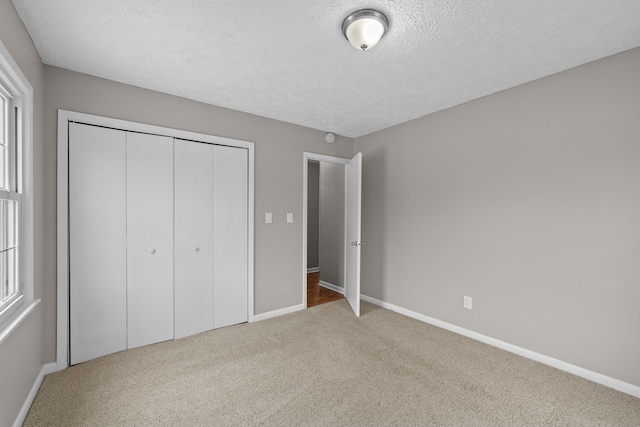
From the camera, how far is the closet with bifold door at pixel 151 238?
2334 millimetres

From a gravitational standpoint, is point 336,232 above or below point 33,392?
above

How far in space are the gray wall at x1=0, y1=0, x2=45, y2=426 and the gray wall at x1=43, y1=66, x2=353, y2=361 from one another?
10 centimetres

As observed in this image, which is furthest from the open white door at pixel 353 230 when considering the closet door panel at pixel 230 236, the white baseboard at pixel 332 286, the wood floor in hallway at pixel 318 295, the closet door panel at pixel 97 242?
the closet door panel at pixel 97 242

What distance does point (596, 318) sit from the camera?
2115mm

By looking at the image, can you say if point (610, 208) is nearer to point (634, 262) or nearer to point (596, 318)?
point (634, 262)

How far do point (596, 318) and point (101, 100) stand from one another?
171 inches

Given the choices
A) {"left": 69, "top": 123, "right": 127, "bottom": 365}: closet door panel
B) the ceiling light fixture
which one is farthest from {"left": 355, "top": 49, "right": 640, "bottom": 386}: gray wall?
{"left": 69, "top": 123, "right": 127, "bottom": 365}: closet door panel

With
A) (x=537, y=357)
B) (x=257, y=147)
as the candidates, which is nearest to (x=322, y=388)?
(x=537, y=357)

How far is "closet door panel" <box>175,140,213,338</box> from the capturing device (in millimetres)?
2785

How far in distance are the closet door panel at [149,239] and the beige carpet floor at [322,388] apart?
216mm

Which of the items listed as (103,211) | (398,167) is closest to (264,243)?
(103,211)

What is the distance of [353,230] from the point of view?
371 cm

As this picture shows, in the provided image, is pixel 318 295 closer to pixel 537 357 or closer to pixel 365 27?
pixel 537 357

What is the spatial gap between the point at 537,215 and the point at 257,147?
286 centimetres
